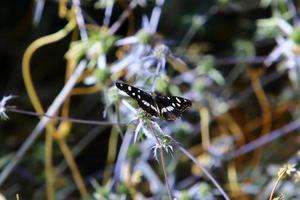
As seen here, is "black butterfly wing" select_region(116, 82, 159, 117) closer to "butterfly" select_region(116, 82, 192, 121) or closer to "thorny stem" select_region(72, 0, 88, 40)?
"butterfly" select_region(116, 82, 192, 121)

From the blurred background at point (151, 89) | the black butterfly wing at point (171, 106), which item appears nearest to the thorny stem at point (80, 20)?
the blurred background at point (151, 89)

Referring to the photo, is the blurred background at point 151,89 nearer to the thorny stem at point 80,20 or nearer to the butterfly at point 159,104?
the thorny stem at point 80,20

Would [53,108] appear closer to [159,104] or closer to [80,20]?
[80,20]

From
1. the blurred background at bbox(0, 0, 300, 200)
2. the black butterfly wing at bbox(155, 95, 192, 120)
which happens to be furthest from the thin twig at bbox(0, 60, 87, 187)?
the black butterfly wing at bbox(155, 95, 192, 120)

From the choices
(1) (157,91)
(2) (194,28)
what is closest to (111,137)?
(2) (194,28)

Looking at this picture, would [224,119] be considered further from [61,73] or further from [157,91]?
[157,91]

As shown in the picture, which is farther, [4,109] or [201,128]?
[201,128]
